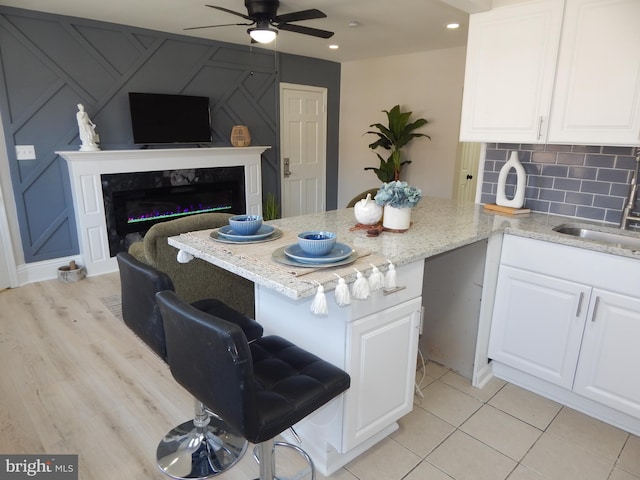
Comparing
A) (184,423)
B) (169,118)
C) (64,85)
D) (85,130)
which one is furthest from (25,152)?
(184,423)

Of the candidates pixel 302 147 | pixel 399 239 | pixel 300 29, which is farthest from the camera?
pixel 302 147

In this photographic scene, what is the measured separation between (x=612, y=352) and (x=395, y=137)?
3.78 m

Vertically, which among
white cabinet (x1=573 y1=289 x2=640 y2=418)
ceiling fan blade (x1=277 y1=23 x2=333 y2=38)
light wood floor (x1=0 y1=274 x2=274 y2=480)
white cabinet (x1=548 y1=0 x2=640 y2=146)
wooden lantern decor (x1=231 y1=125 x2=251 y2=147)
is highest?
ceiling fan blade (x1=277 y1=23 x2=333 y2=38)

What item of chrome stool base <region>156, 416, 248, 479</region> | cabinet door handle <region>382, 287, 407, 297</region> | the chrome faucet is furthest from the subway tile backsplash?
chrome stool base <region>156, 416, 248, 479</region>

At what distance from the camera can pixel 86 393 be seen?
2332 millimetres

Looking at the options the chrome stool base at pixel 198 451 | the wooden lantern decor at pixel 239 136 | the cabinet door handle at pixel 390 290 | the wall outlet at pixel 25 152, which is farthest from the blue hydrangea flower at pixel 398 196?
the wall outlet at pixel 25 152

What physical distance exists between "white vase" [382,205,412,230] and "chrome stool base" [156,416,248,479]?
3.89ft

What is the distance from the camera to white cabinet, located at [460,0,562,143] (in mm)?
2289

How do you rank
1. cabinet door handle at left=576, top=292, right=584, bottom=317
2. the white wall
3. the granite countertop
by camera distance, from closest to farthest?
the granite countertop
cabinet door handle at left=576, top=292, right=584, bottom=317
the white wall

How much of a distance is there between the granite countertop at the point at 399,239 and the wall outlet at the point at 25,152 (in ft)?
9.53

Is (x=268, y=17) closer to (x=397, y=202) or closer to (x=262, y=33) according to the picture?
(x=262, y=33)

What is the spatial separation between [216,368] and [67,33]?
4082 mm

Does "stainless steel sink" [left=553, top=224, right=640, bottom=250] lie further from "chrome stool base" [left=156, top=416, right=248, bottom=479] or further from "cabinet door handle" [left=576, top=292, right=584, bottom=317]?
"chrome stool base" [left=156, top=416, right=248, bottom=479]

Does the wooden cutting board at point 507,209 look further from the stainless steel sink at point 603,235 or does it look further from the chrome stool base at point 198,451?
the chrome stool base at point 198,451
